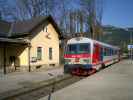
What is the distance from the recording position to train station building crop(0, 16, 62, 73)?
72.6ft

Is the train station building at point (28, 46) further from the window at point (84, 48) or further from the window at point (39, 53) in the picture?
the window at point (84, 48)

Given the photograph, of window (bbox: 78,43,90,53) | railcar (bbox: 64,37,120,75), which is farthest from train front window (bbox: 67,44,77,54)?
window (bbox: 78,43,90,53)

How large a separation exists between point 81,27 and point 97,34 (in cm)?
348

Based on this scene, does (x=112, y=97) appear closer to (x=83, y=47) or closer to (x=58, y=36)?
(x=83, y=47)

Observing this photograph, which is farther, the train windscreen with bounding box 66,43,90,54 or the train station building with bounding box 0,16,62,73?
the train station building with bounding box 0,16,62,73

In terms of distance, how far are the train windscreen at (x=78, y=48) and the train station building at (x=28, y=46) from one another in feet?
15.5

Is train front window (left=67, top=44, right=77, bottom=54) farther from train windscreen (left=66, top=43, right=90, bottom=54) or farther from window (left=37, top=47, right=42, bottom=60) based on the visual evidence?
window (left=37, top=47, right=42, bottom=60)

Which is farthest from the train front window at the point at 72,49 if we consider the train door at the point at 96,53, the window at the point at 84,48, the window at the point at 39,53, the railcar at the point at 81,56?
the window at the point at 39,53

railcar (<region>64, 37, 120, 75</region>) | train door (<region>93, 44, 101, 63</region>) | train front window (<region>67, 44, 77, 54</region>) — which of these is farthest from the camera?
train front window (<region>67, 44, 77, 54</region>)

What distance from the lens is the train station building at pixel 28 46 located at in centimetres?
2214

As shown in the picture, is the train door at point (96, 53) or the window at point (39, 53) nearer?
the train door at point (96, 53)

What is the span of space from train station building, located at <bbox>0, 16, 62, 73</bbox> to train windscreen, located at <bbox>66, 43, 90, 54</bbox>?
473 centimetres

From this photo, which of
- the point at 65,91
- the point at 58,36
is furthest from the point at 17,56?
the point at 65,91

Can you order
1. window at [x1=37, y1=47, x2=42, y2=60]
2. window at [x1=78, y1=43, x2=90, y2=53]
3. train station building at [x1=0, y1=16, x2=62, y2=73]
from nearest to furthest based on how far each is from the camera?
window at [x1=78, y1=43, x2=90, y2=53] < train station building at [x1=0, y1=16, x2=62, y2=73] < window at [x1=37, y1=47, x2=42, y2=60]
